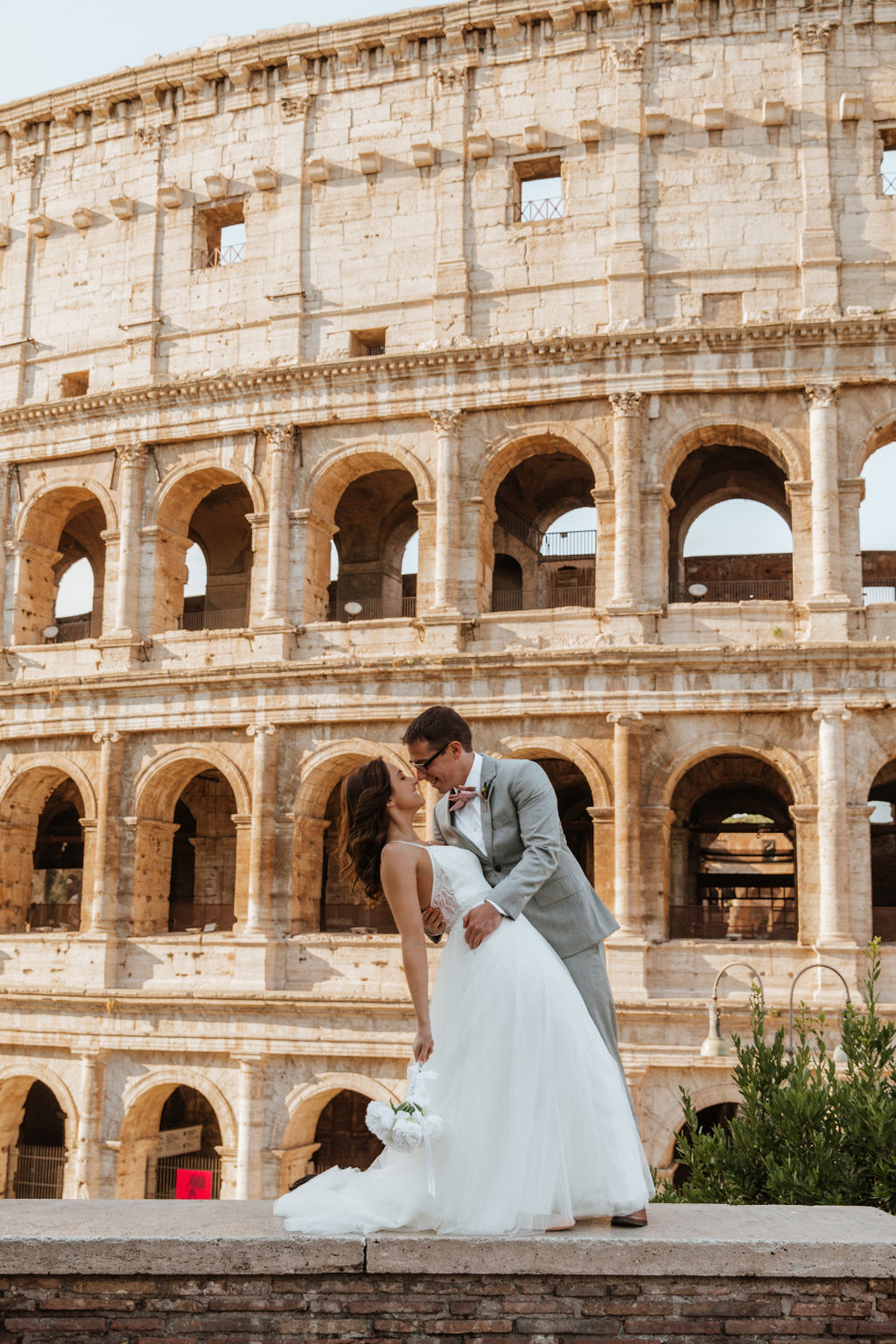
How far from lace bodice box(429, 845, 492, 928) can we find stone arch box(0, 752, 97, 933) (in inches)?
647

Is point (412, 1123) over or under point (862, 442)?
under

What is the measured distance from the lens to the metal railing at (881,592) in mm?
19027

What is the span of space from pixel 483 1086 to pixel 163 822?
16.5m

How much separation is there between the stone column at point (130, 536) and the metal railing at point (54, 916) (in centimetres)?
472

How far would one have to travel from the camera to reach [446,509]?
19.4 metres

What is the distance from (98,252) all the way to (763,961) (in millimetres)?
15646

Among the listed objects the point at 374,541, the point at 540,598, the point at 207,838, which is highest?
the point at 374,541

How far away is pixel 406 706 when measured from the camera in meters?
18.9

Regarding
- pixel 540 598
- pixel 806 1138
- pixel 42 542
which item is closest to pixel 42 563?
pixel 42 542

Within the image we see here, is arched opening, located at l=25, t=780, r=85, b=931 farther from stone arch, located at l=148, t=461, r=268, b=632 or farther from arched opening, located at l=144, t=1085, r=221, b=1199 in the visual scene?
stone arch, located at l=148, t=461, r=268, b=632

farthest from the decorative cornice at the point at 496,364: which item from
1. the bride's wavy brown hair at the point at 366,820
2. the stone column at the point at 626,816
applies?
the bride's wavy brown hair at the point at 366,820

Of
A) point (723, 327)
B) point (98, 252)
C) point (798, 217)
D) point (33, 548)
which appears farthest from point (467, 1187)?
point (98, 252)

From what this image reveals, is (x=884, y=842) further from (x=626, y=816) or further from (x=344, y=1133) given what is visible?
(x=344, y=1133)

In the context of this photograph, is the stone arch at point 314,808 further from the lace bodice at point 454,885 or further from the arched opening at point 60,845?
the lace bodice at point 454,885
